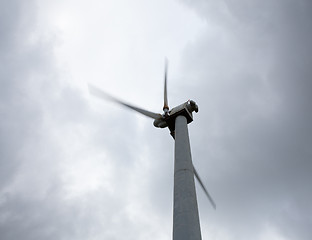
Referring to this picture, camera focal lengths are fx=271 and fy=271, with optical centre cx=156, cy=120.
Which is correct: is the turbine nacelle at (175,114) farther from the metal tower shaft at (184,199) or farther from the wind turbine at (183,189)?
the metal tower shaft at (184,199)

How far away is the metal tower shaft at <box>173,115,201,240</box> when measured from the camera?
48.6 ft

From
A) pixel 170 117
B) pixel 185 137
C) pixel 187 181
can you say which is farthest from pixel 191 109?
pixel 187 181

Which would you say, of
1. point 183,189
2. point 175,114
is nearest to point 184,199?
point 183,189

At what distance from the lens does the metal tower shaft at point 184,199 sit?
583 inches

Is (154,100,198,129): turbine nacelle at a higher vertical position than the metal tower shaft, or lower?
higher

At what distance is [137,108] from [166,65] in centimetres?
892

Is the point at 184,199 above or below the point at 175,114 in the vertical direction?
below

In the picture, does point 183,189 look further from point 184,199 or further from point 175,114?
point 175,114

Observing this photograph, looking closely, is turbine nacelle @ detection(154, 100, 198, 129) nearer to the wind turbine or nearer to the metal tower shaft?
the wind turbine

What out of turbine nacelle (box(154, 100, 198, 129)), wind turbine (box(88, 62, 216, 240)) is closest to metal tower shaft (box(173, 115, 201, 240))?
wind turbine (box(88, 62, 216, 240))

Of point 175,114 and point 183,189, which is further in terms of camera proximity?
point 175,114

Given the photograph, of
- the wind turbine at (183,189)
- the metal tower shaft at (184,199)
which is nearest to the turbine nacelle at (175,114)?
the wind turbine at (183,189)

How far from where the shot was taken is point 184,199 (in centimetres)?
1639

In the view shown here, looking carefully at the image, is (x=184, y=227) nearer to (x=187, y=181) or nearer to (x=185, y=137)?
(x=187, y=181)
